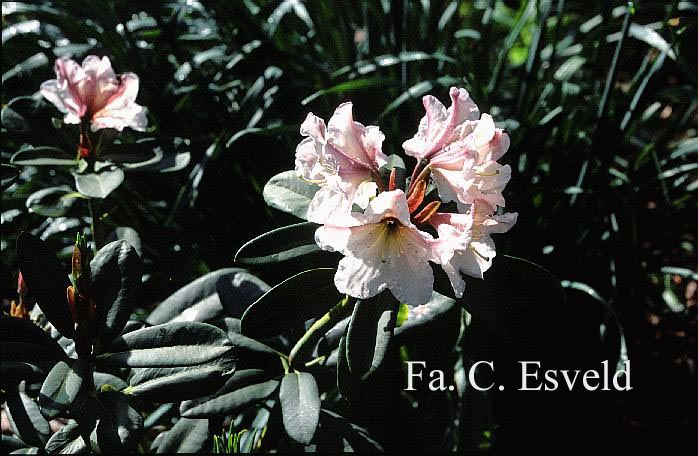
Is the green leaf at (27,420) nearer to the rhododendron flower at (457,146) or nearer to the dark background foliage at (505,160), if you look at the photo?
the dark background foliage at (505,160)

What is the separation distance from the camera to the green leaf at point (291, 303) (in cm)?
95

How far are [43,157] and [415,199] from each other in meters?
0.76

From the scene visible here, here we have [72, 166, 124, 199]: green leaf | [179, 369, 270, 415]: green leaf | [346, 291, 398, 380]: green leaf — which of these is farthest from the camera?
[72, 166, 124, 199]: green leaf

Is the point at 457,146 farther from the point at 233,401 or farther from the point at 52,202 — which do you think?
the point at 52,202

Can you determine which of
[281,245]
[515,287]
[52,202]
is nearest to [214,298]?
[281,245]

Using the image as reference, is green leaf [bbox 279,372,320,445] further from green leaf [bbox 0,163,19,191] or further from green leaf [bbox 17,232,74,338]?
green leaf [bbox 0,163,19,191]

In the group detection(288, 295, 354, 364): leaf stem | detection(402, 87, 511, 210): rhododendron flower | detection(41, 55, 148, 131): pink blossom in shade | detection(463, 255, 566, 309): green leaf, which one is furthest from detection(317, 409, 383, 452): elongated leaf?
detection(41, 55, 148, 131): pink blossom in shade

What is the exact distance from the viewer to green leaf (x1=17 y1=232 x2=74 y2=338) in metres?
0.97

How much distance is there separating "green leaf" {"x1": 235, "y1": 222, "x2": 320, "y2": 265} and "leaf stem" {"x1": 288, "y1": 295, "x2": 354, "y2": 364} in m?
0.09

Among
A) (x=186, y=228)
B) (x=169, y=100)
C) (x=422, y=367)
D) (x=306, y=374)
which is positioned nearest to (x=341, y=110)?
(x=306, y=374)

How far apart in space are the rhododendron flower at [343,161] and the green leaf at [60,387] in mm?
377

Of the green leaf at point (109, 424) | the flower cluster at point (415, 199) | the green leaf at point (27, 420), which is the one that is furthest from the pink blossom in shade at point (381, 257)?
the green leaf at point (27, 420)

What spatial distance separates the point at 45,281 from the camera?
3.21ft

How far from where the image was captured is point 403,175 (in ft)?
3.26
